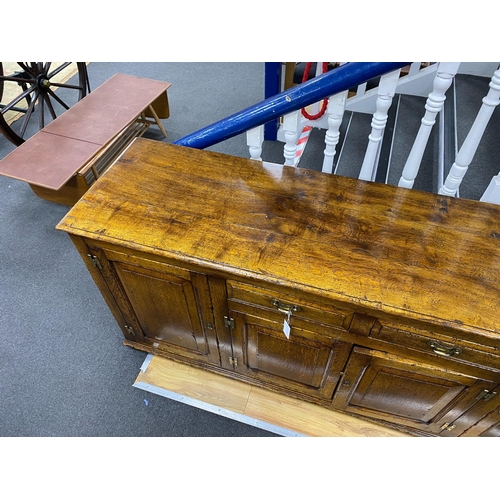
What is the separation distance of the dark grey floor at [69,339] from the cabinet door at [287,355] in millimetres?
280

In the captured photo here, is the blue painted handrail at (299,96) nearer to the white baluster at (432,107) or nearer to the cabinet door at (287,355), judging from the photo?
the white baluster at (432,107)

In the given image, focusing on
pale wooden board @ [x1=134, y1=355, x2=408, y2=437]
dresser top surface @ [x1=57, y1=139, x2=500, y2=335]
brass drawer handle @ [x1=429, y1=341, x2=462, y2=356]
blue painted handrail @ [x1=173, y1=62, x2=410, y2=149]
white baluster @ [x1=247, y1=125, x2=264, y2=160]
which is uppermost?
blue painted handrail @ [x1=173, y1=62, x2=410, y2=149]

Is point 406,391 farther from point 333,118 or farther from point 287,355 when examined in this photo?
point 333,118

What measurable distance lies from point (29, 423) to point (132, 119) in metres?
1.84

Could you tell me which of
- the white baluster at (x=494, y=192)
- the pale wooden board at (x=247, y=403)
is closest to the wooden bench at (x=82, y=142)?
the pale wooden board at (x=247, y=403)

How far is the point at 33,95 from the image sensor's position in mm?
2727

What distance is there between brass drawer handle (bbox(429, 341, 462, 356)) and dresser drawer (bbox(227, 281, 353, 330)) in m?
0.21

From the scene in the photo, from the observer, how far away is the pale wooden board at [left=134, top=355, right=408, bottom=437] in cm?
141

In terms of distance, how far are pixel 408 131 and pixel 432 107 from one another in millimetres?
745

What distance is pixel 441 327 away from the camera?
81cm

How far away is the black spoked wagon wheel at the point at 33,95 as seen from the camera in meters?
2.47

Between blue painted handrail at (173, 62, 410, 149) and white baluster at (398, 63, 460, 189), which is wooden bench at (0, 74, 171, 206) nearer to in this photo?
blue painted handrail at (173, 62, 410, 149)

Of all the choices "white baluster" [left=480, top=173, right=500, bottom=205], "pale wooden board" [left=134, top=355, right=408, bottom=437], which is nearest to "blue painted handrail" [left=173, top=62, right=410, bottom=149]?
"white baluster" [left=480, top=173, right=500, bottom=205]

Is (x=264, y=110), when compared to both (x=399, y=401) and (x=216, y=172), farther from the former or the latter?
(x=399, y=401)
